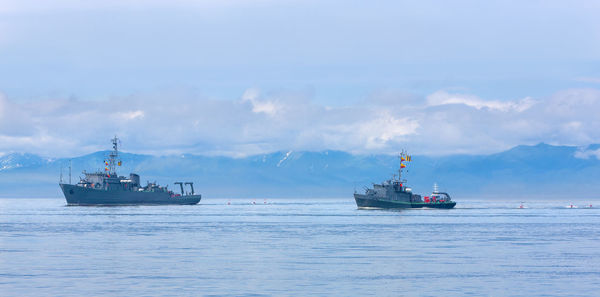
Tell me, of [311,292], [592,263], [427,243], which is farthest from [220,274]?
[427,243]

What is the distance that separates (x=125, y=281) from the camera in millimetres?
51750

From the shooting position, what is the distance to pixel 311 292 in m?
47.4

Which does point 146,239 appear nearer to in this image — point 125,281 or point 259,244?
point 259,244

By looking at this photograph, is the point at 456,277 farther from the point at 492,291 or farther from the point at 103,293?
the point at 103,293

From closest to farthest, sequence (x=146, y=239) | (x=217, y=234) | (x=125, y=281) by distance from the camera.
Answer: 1. (x=125, y=281)
2. (x=146, y=239)
3. (x=217, y=234)

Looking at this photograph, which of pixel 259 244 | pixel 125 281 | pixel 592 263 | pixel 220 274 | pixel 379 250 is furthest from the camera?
pixel 259 244

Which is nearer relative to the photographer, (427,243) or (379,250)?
(379,250)

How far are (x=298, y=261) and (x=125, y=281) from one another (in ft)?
57.5

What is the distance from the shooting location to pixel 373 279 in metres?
53.5

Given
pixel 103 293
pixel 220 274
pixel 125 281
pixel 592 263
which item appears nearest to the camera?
pixel 103 293

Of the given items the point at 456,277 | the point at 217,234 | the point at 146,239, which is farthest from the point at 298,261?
the point at 217,234

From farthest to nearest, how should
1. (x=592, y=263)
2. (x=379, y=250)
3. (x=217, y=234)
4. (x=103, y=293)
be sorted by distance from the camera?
(x=217, y=234)
(x=379, y=250)
(x=592, y=263)
(x=103, y=293)

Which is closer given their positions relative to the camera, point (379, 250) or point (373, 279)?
point (373, 279)

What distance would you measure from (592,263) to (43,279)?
135ft
